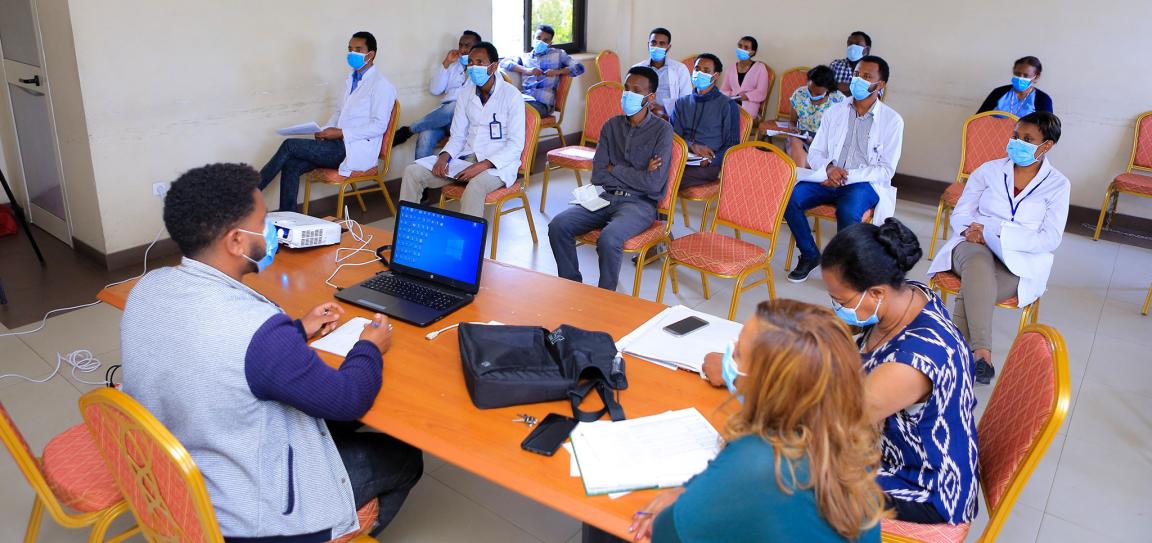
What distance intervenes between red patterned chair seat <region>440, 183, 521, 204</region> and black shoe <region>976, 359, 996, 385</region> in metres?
2.62

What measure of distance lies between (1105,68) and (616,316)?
5.02m

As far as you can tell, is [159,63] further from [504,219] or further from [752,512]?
[752,512]

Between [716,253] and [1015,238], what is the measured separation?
1.31 meters

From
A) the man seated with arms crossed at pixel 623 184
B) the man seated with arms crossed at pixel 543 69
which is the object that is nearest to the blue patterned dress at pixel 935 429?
the man seated with arms crossed at pixel 623 184

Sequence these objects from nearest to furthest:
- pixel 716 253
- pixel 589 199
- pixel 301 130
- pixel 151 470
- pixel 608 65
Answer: pixel 151 470 → pixel 716 253 → pixel 589 199 → pixel 301 130 → pixel 608 65

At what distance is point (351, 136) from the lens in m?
5.00

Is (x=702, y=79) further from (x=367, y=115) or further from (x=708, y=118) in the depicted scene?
(x=367, y=115)

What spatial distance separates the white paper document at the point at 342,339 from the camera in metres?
2.18

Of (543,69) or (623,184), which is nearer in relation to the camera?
(623,184)

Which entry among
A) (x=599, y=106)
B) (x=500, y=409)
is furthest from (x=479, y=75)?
(x=500, y=409)

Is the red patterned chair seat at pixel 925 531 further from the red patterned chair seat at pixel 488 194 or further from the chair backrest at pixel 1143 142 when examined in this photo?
the chair backrest at pixel 1143 142

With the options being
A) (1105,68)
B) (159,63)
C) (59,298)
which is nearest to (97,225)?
(59,298)

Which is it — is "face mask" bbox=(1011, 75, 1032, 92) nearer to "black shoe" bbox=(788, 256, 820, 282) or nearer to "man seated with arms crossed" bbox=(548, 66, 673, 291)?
"black shoe" bbox=(788, 256, 820, 282)

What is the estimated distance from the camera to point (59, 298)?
4152 millimetres
